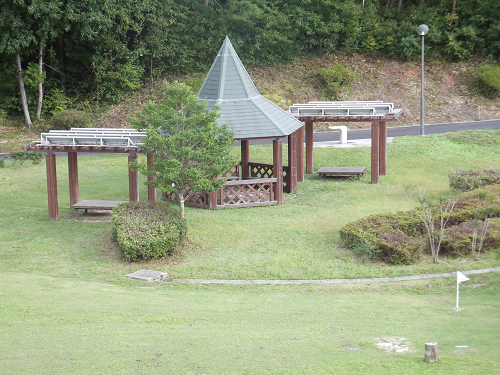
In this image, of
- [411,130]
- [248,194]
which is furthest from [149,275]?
[411,130]

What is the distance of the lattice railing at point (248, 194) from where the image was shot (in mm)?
22273

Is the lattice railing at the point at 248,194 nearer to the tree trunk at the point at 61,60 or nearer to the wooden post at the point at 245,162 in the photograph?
the wooden post at the point at 245,162

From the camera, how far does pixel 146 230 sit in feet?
54.5

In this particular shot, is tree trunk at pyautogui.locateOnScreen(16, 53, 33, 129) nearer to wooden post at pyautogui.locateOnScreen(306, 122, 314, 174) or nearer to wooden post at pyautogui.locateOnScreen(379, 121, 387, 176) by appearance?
wooden post at pyautogui.locateOnScreen(306, 122, 314, 174)

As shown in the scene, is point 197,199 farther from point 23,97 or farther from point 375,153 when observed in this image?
point 23,97

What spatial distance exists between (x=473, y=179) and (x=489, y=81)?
24.8m

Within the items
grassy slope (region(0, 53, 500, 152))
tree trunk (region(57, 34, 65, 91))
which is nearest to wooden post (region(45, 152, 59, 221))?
grassy slope (region(0, 53, 500, 152))

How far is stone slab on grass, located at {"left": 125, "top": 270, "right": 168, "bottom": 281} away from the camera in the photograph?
589 inches

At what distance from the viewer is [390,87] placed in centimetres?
4516

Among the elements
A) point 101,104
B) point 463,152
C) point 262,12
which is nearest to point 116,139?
point 463,152

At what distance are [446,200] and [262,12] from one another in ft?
99.5

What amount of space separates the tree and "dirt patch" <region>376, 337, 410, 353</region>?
892 centimetres

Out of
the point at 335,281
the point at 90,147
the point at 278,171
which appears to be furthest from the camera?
the point at 278,171

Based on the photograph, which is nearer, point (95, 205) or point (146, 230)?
point (146, 230)
